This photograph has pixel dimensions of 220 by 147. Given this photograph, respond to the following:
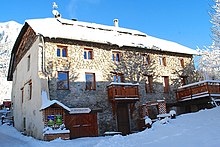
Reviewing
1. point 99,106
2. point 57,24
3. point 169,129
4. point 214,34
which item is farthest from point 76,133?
point 214,34

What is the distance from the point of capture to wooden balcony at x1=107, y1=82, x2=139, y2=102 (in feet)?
59.7

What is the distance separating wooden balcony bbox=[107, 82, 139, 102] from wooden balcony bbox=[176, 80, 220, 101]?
16.5 feet

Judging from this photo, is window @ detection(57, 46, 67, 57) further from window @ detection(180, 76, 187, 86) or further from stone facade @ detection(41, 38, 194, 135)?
window @ detection(180, 76, 187, 86)

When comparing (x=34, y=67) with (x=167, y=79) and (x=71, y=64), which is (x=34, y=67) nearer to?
(x=71, y=64)

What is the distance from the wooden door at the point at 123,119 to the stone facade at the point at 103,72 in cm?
44

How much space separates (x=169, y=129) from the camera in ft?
36.6

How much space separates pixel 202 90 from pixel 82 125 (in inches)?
398

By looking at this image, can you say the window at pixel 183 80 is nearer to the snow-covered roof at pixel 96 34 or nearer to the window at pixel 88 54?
the snow-covered roof at pixel 96 34

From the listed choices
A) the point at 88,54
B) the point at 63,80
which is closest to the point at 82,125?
the point at 63,80

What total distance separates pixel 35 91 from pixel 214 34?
50.3 feet

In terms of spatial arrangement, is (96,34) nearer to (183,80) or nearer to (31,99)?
(31,99)

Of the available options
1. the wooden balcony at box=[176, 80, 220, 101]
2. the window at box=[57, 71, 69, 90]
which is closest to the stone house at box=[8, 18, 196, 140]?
the window at box=[57, 71, 69, 90]

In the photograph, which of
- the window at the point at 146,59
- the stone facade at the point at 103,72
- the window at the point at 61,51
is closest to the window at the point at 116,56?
the stone facade at the point at 103,72

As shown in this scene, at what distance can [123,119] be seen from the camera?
19.6 meters
